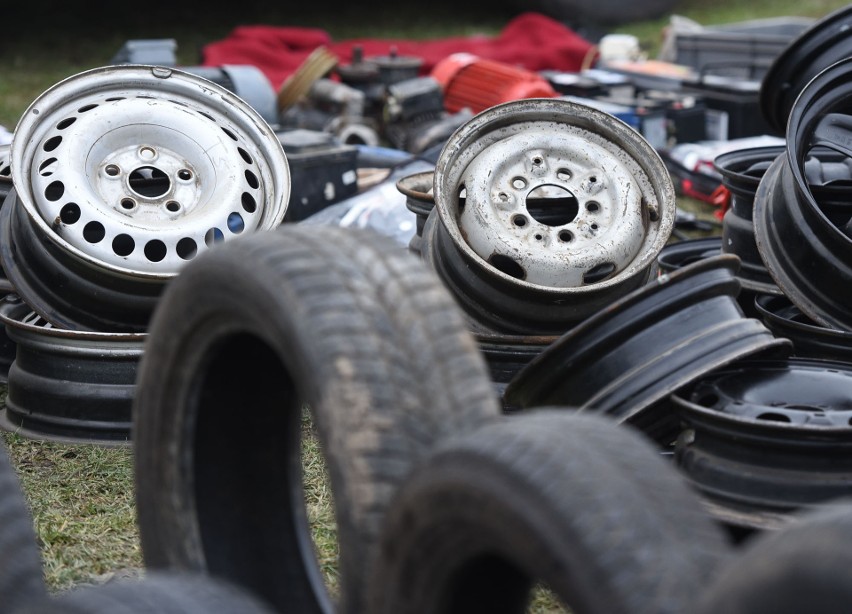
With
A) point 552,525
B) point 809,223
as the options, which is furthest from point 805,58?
point 552,525

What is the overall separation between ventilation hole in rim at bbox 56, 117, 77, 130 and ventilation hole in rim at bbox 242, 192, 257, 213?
2.20ft

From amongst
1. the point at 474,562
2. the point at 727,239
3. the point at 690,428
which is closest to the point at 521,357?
the point at 690,428

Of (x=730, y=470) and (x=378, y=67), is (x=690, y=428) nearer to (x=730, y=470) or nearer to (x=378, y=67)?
(x=730, y=470)

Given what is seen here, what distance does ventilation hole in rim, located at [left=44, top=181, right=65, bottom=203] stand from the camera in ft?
12.2

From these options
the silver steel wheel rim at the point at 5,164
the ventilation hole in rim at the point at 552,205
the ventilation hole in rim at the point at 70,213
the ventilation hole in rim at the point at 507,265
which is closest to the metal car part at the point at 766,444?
the ventilation hole in rim at the point at 507,265

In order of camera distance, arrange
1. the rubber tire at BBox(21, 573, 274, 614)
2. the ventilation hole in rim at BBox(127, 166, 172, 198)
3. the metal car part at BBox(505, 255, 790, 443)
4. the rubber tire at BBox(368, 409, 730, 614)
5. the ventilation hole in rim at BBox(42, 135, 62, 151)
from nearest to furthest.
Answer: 1. the rubber tire at BBox(368, 409, 730, 614)
2. the rubber tire at BBox(21, 573, 274, 614)
3. the metal car part at BBox(505, 255, 790, 443)
4. the ventilation hole in rim at BBox(42, 135, 62, 151)
5. the ventilation hole in rim at BBox(127, 166, 172, 198)

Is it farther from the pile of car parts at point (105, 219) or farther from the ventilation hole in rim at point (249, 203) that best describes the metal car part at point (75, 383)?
the ventilation hole in rim at point (249, 203)

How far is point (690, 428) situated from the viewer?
2.96 metres

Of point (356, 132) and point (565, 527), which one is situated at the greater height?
point (356, 132)

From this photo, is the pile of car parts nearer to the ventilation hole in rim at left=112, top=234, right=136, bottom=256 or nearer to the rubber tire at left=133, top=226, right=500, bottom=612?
the ventilation hole in rim at left=112, top=234, right=136, bottom=256

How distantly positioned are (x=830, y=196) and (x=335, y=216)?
2388 mm

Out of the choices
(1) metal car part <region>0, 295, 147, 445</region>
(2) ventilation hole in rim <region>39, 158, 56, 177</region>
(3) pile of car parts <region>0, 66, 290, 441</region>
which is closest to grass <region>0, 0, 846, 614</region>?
(1) metal car part <region>0, 295, 147, 445</region>

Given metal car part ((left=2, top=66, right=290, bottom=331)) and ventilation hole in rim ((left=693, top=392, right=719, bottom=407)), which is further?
metal car part ((left=2, top=66, right=290, bottom=331))

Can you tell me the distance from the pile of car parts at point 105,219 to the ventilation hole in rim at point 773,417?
5.95ft
